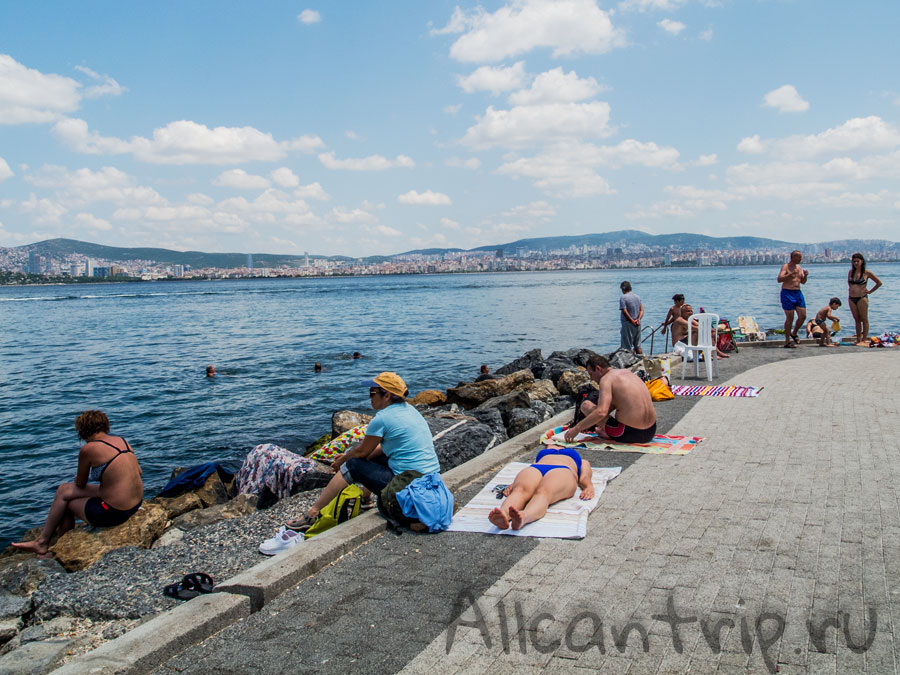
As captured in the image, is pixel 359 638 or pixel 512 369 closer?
pixel 359 638

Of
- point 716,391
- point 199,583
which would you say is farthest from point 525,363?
point 199,583

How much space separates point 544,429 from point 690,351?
18.9 ft

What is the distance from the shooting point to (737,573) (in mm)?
4152

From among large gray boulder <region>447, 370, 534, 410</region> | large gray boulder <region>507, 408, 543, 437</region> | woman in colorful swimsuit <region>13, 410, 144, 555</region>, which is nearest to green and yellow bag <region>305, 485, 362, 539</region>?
woman in colorful swimsuit <region>13, 410, 144, 555</region>

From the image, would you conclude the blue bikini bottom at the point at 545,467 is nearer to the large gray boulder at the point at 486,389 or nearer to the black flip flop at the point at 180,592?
the black flip flop at the point at 180,592

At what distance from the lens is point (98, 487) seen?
6961mm

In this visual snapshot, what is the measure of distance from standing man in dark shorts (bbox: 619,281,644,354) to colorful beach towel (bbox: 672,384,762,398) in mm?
4213

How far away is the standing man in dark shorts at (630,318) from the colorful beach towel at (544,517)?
10.0m

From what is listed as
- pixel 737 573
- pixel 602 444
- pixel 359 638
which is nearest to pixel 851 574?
pixel 737 573

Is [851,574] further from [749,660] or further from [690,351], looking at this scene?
[690,351]

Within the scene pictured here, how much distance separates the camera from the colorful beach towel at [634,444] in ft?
23.9

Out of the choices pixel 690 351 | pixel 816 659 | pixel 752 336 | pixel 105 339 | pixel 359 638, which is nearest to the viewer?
pixel 816 659

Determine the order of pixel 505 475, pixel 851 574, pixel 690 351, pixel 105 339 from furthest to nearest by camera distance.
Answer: pixel 105 339
pixel 690 351
pixel 505 475
pixel 851 574

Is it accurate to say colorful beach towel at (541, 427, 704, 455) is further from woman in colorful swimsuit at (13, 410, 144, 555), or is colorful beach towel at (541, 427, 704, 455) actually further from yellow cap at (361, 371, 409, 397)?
woman in colorful swimsuit at (13, 410, 144, 555)
